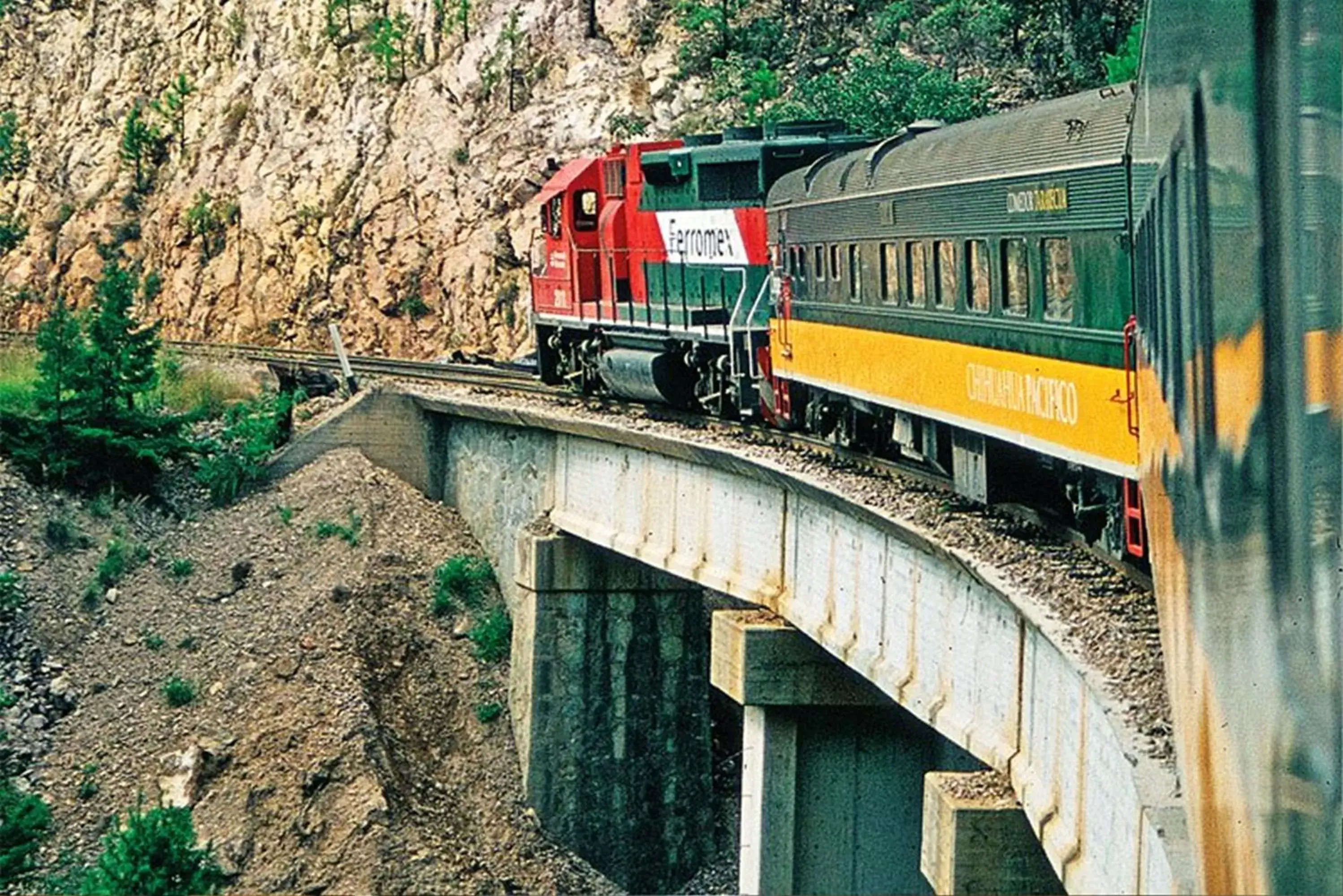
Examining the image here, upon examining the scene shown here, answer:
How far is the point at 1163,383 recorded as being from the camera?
6.79 meters

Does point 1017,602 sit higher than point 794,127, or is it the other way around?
point 794,127

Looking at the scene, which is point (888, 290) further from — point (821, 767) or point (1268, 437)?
point (1268, 437)

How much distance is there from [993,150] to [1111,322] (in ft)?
10.9

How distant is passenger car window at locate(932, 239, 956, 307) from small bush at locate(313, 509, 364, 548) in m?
16.5

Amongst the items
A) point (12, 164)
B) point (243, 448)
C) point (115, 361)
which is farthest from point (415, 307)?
point (12, 164)

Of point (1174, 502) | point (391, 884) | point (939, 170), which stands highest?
point (939, 170)

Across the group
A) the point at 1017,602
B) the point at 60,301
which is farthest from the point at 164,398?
the point at 1017,602

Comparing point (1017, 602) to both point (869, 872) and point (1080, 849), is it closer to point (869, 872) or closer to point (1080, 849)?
point (1080, 849)

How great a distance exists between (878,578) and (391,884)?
9.30 m

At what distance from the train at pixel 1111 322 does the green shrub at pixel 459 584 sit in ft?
9.71

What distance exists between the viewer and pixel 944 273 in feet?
52.0

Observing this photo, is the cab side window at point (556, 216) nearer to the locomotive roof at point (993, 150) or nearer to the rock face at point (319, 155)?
the locomotive roof at point (993, 150)

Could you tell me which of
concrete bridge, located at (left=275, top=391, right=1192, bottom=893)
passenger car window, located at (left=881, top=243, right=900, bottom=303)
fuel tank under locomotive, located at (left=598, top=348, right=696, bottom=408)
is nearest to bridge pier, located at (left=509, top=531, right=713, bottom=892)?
concrete bridge, located at (left=275, top=391, right=1192, bottom=893)

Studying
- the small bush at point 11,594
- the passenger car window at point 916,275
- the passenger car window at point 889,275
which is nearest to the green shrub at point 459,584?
the small bush at point 11,594
